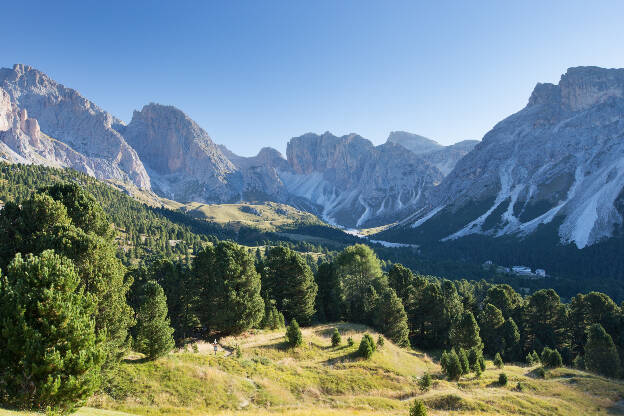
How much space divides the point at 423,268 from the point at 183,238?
137 m

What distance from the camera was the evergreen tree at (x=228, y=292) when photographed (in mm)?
43406

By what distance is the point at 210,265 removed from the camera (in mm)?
48156

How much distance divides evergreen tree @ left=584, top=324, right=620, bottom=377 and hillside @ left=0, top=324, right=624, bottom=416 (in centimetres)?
1079

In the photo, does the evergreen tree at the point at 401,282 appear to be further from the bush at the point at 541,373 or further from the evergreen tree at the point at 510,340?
the bush at the point at 541,373

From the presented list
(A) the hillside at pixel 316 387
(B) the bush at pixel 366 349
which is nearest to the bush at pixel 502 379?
(A) the hillside at pixel 316 387

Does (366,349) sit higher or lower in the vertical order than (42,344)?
lower

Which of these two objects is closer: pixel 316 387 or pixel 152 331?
pixel 152 331

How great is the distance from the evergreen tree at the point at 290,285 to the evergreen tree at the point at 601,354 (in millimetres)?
47025

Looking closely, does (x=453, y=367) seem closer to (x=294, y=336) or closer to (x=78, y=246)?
(x=294, y=336)

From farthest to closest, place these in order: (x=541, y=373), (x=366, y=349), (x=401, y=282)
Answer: (x=401, y=282)
(x=541, y=373)
(x=366, y=349)

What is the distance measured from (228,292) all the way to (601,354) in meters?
60.9

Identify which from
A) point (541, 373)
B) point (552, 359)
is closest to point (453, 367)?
point (541, 373)

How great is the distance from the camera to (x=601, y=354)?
52594 millimetres

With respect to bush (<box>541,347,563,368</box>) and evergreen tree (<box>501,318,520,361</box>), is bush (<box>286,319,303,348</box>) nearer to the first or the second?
bush (<box>541,347,563,368</box>)
